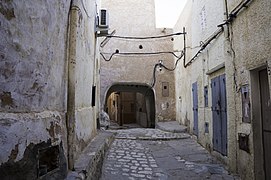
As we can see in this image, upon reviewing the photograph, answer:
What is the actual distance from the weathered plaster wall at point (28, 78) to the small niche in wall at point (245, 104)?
273 centimetres

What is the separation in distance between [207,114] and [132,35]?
298 inches

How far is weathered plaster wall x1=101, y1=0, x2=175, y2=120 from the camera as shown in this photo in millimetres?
12531

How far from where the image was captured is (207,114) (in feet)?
20.9

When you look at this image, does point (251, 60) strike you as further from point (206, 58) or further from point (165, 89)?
point (165, 89)

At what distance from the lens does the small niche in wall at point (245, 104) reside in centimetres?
364

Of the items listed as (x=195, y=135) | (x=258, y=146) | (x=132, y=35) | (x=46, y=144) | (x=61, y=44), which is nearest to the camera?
(x=46, y=144)

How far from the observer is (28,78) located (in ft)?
6.93

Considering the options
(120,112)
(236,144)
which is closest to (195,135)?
(236,144)

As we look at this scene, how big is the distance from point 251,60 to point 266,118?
0.86m

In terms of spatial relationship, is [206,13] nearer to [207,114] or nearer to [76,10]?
[207,114]

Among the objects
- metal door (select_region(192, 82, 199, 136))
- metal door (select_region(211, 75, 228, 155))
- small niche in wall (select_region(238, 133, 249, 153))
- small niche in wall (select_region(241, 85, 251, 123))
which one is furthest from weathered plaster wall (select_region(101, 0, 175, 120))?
small niche in wall (select_region(241, 85, 251, 123))

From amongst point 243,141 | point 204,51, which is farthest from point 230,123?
point 204,51

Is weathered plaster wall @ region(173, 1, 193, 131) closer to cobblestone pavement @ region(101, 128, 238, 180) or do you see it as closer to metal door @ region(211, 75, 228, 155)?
cobblestone pavement @ region(101, 128, 238, 180)

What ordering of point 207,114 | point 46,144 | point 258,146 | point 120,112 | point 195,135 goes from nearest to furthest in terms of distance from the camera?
point 46,144 → point 258,146 → point 207,114 → point 195,135 → point 120,112
